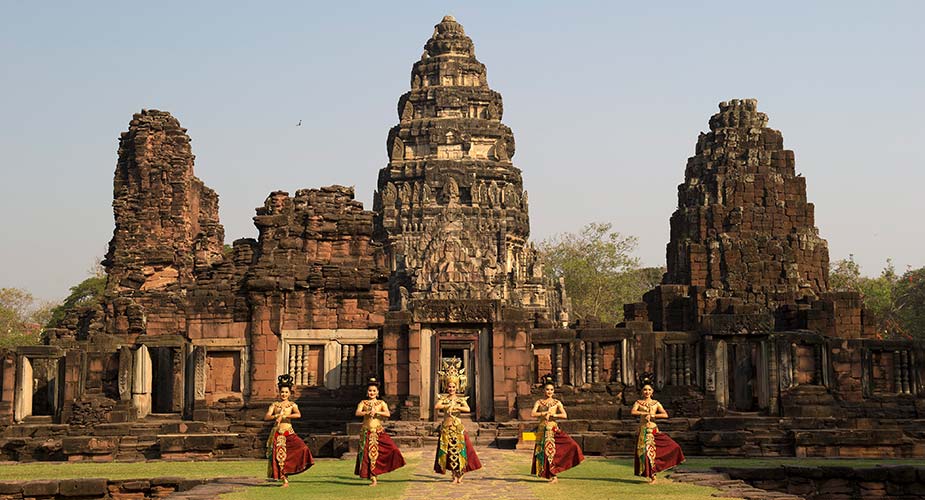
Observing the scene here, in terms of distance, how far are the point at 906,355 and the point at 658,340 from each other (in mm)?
5543

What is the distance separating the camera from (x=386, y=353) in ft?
87.4

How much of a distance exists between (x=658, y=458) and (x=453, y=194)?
58235mm

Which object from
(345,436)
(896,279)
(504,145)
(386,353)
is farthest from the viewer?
(504,145)

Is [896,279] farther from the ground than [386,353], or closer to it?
farther from the ground

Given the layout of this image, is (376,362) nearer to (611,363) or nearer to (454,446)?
(611,363)

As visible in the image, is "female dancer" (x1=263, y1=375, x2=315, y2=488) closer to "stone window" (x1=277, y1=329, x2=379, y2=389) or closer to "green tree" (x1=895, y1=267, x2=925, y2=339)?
"stone window" (x1=277, y1=329, x2=379, y2=389)

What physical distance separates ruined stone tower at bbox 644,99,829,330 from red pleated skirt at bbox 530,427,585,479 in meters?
23.2

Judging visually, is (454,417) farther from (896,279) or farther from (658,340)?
(896,279)

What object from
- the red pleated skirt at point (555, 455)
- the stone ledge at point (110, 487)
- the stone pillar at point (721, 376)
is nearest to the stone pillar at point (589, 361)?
the stone pillar at point (721, 376)

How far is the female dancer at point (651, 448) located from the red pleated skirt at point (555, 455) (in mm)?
891

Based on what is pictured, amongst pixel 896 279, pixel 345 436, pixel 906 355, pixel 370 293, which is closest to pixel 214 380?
pixel 370 293

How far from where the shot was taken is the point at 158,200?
145 ft

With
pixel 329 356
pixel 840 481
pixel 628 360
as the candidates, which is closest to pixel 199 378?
pixel 329 356

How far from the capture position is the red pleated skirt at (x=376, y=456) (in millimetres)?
17891
